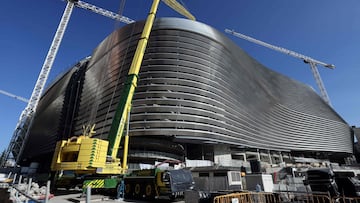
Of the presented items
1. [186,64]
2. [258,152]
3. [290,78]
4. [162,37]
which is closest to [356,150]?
[290,78]

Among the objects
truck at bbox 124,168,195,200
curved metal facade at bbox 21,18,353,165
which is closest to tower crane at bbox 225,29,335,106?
curved metal facade at bbox 21,18,353,165

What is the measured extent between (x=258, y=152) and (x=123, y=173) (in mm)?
61627

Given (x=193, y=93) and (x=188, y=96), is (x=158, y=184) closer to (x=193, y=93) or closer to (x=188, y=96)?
(x=188, y=96)

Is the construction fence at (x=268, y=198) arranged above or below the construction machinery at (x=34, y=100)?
below

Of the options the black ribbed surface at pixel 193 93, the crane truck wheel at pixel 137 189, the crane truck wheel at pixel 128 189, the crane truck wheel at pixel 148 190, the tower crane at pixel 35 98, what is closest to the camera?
the crane truck wheel at pixel 148 190

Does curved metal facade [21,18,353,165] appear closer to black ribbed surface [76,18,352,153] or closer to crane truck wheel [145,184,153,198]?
black ribbed surface [76,18,352,153]

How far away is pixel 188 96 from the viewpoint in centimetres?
5422

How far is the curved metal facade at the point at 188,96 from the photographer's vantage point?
170 ft

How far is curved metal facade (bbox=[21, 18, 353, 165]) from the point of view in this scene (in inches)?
2036

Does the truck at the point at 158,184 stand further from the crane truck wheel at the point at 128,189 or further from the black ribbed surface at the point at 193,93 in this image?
the black ribbed surface at the point at 193,93

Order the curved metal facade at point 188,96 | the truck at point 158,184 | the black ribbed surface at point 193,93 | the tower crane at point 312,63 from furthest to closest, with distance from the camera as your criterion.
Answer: the tower crane at point 312,63 → the black ribbed surface at point 193,93 → the curved metal facade at point 188,96 → the truck at point 158,184

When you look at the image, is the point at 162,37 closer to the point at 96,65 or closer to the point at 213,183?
the point at 96,65

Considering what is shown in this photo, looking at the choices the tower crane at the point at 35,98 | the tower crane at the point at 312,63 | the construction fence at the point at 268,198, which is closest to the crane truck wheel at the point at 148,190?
the construction fence at the point at 268,198

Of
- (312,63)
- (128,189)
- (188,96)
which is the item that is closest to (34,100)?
(188,96)
